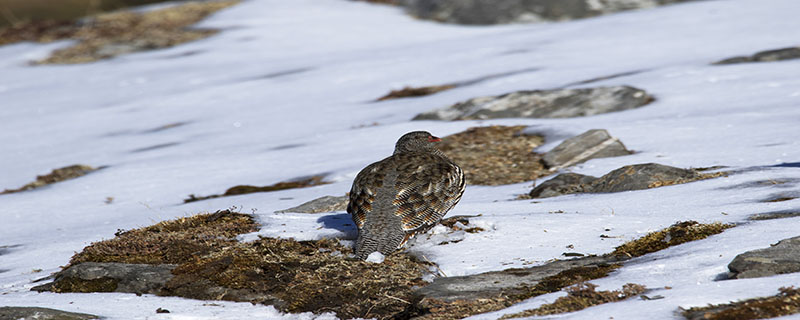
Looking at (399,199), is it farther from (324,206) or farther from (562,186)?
(562,186)

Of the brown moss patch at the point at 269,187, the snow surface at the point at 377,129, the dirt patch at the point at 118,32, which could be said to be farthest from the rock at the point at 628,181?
the dirt patch at the point at 118,32

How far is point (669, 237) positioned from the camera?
847cm

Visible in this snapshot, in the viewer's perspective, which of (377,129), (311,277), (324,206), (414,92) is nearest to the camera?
(311,277)

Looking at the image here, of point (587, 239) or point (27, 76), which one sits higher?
point (587, 239)

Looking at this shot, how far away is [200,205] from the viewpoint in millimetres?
14430

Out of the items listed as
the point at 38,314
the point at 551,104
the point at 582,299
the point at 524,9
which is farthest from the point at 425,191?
the point at 524,9

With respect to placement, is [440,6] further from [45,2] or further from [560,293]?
[45,2]

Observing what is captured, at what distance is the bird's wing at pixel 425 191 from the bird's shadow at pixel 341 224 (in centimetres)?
94

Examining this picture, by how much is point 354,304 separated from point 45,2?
62.2 metres

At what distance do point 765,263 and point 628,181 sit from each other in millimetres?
5052

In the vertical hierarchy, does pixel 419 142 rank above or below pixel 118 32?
above

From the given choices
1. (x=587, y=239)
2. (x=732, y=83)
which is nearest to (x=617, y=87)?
(x=732, y=83)

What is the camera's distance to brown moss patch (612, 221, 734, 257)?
27.0 feet

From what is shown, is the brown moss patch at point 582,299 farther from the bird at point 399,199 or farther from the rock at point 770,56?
the rock at point 770,56
